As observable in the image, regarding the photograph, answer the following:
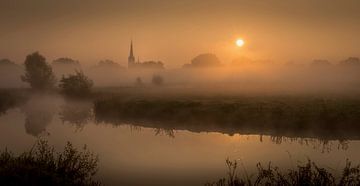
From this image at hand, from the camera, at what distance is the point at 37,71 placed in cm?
11294

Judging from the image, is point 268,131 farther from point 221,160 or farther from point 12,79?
point 12,79

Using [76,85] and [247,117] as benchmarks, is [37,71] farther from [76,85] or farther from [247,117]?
[247,117]

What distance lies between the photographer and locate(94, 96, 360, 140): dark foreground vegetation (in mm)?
48938

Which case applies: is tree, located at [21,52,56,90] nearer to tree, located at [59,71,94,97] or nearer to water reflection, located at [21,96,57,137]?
water reflection, located at [21,96,57,137]

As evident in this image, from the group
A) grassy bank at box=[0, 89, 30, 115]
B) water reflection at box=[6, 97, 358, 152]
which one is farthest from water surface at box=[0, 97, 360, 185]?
grassy bank at box=[0, 89, 30, 115]

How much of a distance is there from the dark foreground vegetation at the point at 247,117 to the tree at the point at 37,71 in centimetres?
5080

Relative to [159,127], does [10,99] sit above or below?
above

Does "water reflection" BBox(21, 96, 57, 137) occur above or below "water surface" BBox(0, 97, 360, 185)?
above

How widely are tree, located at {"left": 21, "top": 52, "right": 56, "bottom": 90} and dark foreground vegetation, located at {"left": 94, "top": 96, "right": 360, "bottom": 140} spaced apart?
50801 millimetres

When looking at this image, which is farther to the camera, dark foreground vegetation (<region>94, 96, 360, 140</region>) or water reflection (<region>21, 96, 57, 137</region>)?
water reflection (<region>21, 96, 57, 137</region>)

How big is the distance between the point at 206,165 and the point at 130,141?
567 inches

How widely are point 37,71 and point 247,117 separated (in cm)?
7467

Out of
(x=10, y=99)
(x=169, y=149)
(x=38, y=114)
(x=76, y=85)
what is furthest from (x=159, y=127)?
(x=10, y=99)

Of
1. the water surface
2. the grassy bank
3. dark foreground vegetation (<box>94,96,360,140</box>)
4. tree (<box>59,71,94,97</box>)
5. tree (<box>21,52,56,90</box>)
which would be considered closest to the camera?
the water surface
